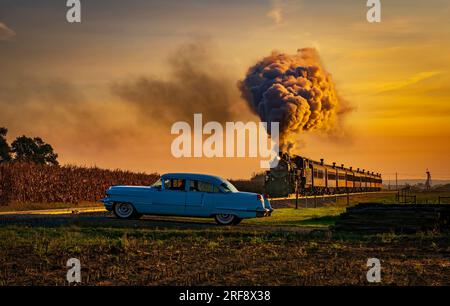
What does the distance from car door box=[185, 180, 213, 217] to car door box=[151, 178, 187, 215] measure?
18cm

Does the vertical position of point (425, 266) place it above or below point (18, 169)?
below

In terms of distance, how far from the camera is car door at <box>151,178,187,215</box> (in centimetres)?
2155

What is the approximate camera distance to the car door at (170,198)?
2155cm

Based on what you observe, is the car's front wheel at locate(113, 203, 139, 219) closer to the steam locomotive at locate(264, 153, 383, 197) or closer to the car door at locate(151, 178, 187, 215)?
the car door at locate(151, 178, 187, 215)

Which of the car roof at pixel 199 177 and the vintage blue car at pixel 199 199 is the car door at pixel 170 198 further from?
the car roof at pixel 199 177

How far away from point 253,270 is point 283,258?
201 cm

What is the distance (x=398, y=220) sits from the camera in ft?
68.9

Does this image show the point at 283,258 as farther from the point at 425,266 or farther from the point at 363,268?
the point at 425,266

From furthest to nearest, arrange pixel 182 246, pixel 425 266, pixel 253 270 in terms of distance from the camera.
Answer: pixel 182 246
pixel 425 266
pixel 253 270

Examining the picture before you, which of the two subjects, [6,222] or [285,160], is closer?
[6,222]

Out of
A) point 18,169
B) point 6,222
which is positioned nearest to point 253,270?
point 6,222

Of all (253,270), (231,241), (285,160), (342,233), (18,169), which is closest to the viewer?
(253,270)

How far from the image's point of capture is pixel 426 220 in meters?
20.8

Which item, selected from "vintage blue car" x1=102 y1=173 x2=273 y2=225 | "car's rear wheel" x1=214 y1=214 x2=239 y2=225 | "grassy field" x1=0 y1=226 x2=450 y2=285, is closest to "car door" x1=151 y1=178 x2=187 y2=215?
"vintage blue car" x1=102 y1=173 x2=273 y2=225
